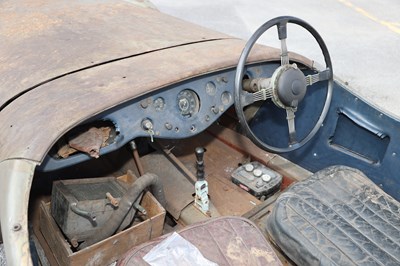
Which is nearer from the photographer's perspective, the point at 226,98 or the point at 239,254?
the point at 239,254

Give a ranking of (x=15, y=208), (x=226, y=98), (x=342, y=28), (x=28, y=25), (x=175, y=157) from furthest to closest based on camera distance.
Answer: (x=342, y=28)
(x=175, y=157)
(x=28, y=25)
(x=226, y=98)
(x=15, y=208)

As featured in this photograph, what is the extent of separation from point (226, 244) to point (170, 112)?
1.99ft

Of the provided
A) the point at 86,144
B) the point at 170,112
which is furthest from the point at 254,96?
the point at 86,144

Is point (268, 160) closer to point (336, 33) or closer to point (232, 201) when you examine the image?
A: point (232, 201)

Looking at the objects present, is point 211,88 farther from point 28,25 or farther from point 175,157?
point 28,25

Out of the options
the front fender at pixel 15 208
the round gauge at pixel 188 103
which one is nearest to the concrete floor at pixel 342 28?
the round gauge at pixel 188 103

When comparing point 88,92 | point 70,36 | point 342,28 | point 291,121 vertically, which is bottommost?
point 342,28

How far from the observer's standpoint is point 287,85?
187 centimetres

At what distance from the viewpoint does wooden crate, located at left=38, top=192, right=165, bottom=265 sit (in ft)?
5.60

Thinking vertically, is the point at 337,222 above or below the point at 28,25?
below

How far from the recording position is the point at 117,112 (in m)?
1.60

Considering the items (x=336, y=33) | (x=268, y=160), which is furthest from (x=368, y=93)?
(x=268, y=160)

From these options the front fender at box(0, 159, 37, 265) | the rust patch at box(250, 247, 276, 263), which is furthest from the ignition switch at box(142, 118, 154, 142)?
the rust patch at box(250, 247, 276, 263)

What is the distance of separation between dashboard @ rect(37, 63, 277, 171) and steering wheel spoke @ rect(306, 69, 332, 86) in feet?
0.70
